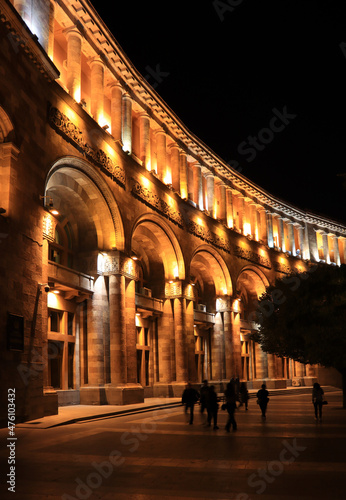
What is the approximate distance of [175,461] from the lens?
9828mm

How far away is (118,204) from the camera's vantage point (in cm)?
2486

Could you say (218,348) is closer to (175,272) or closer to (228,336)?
(228,336)

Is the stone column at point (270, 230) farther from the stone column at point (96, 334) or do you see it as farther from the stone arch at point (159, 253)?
the stone column at point (96, 334)

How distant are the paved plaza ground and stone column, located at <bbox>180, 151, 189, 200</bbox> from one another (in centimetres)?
1937

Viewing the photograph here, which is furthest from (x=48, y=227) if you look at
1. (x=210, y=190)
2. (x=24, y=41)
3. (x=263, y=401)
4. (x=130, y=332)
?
(x=210, y=190)

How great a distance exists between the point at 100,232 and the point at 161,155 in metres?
9.34

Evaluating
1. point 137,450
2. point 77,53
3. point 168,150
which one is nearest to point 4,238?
point 137,450

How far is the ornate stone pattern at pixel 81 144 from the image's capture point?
20297 millimetres

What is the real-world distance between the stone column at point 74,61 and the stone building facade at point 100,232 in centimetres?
Result: 6

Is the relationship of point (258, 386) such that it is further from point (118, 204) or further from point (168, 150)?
point (118, 204)

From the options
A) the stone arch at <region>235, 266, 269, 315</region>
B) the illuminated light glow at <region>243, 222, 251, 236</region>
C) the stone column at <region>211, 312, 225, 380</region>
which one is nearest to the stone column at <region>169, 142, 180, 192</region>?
the stone column at <region>211, 312, 225, 380</region>

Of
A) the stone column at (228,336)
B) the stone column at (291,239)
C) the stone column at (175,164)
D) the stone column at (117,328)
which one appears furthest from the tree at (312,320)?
the stone column at (291,239)

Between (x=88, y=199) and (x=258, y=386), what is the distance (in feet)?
82.8

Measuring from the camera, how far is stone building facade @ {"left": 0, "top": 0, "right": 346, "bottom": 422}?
1700cm
